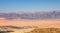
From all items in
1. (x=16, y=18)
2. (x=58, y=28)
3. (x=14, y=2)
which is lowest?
(x=58, y=28)

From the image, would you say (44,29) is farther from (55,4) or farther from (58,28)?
(55,4)

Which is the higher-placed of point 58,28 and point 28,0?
point 28,0

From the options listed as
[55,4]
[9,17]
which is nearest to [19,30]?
[9,17]

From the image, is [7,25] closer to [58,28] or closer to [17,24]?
[17,24]

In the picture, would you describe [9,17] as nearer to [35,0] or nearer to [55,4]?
[35,0]

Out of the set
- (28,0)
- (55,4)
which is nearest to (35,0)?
(28,0)

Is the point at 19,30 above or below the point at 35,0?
below


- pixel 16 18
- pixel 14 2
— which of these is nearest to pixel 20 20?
pixel 16 18
